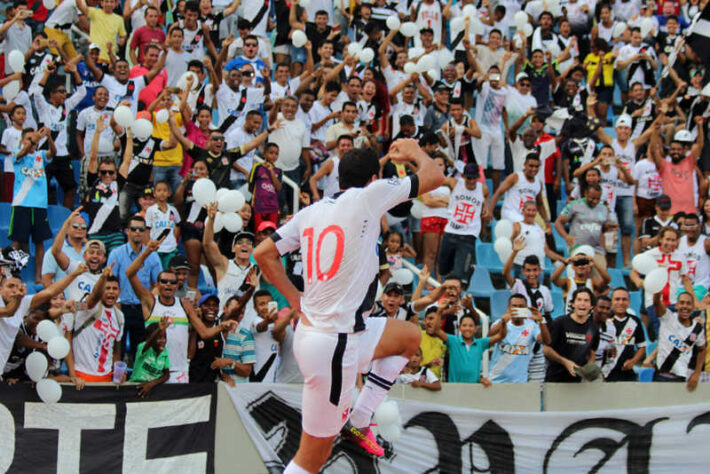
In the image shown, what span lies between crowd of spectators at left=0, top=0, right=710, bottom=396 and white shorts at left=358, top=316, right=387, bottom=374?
3.76 metres

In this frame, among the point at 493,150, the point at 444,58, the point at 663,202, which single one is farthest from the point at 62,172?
the point at 663,202

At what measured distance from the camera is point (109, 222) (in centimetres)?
1270

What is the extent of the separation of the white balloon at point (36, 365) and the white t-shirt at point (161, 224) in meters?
3.11

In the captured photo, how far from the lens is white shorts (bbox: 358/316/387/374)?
6.61 m

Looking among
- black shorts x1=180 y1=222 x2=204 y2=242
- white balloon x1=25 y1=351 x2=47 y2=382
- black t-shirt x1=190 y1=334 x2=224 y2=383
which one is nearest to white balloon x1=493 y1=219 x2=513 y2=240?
black shorts x1=180 y1=222 x2=204 y2=242

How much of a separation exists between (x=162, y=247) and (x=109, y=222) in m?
0.68

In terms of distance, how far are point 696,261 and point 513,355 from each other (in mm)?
3725

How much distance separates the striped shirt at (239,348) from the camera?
10844 mm

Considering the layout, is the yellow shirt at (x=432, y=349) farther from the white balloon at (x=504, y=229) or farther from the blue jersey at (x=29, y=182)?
the blue jersey at (x=29, y=182)

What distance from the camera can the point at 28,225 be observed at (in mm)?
12859

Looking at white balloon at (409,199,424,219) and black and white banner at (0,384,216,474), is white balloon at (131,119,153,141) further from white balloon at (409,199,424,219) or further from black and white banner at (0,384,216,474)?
black and white banner at (0,384,216,474)

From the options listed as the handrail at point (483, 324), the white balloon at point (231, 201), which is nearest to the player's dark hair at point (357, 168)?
the handrail at point (483, 324)

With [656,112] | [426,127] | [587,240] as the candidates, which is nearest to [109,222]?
[426,127]

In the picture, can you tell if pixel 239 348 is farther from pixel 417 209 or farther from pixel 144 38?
pixel 144 38
